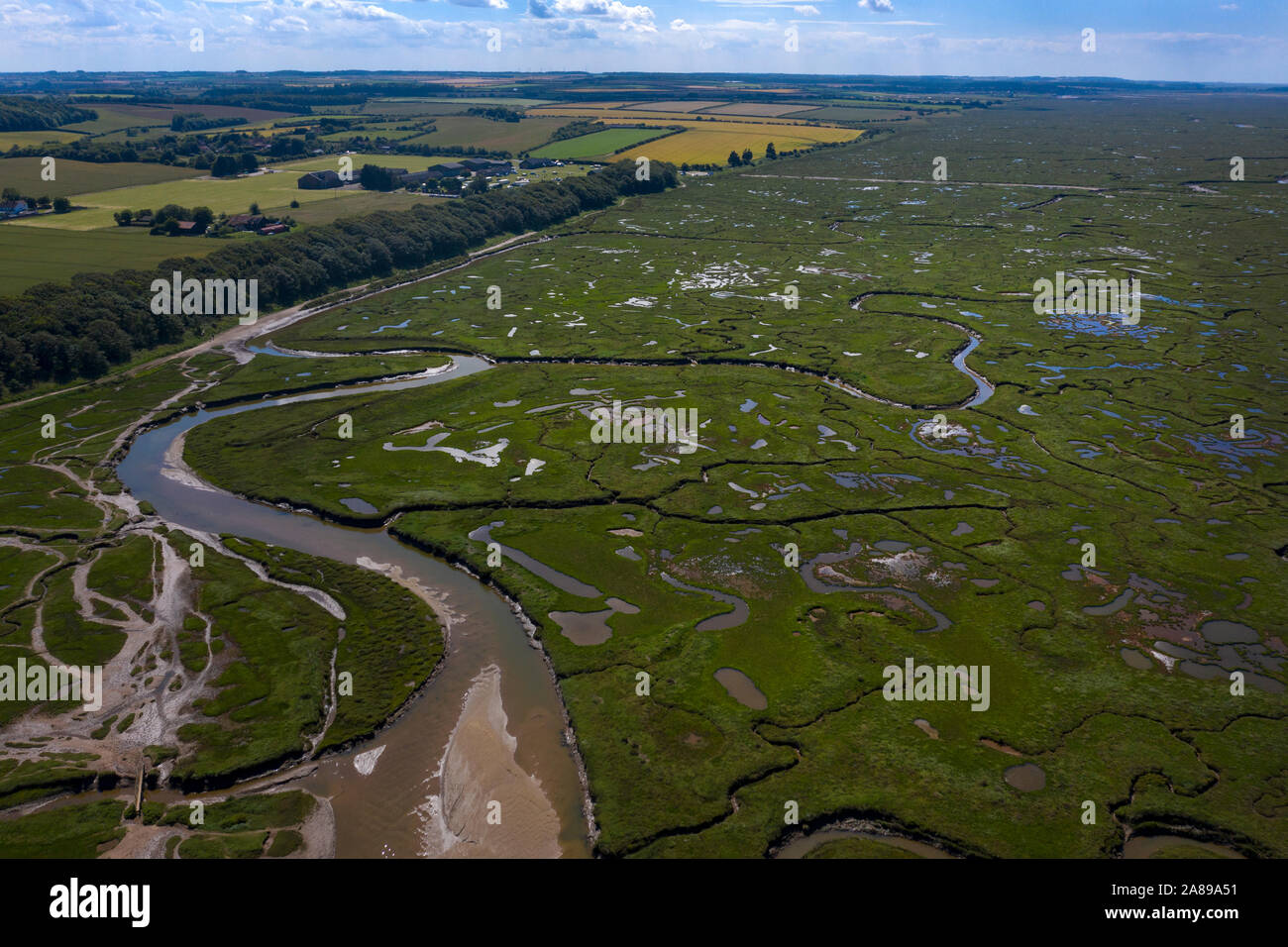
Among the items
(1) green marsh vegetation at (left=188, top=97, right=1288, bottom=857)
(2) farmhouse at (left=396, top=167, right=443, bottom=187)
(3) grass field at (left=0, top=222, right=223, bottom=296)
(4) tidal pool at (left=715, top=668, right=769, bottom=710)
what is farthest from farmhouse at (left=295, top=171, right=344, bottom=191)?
(4) tidal pool at (left=715, top=668, right=769, bottom=710)

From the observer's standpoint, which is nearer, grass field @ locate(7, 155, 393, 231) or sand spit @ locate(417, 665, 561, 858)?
sand spit @ locate(417, 665, 561, 858)

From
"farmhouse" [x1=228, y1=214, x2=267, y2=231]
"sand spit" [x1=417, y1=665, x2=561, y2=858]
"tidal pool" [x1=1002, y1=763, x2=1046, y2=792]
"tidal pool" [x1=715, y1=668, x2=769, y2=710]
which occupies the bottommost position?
"sand spit" [x1=417, y1=665, x2=561, y2=858]

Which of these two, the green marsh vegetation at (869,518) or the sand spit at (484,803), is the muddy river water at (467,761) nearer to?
the sand spit at (484,803)

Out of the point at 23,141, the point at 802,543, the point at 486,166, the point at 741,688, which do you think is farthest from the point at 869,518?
the point at 23,141

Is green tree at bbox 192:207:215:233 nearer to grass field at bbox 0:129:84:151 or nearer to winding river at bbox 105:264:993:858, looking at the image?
winding river at bbox 105:264:993:858

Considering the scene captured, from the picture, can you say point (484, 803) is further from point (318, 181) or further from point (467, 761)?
point (318, 181)

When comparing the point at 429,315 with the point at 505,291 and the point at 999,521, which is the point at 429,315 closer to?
the point at 505,291
